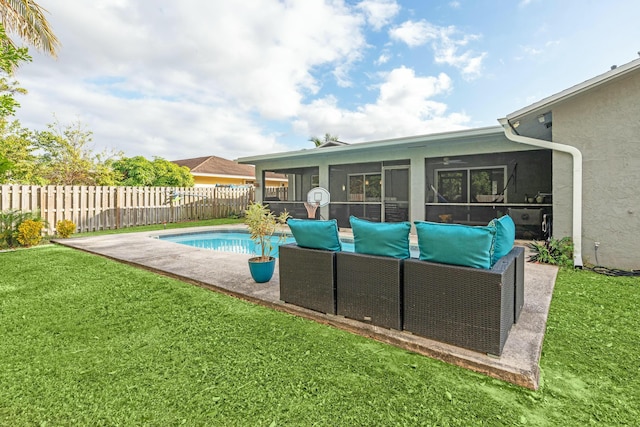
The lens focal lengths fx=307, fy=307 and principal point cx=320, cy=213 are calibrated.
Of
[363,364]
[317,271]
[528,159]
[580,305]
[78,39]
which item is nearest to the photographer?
[363,364]

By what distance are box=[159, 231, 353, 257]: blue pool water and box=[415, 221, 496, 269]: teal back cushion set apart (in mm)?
5836

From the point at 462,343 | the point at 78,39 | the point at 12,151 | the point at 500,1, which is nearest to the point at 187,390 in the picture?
the point at 462,343

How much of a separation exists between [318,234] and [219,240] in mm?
7547

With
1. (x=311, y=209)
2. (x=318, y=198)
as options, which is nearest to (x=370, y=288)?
(x=318, y=198)

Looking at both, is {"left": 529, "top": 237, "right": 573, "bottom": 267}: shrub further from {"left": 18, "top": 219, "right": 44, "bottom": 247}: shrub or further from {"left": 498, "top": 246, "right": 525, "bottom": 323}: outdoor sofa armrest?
{"left": 18, "top": 219, "right": 44, "bottom": 247}: shrub

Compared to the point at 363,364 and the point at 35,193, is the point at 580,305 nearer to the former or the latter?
the point at 363,364

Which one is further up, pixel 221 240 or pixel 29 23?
pixel 29 23

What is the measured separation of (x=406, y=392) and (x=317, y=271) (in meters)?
1.45

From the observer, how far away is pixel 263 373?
223cm

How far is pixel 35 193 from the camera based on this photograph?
32.6 ft

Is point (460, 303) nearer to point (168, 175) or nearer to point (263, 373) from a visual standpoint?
point (263, 373)

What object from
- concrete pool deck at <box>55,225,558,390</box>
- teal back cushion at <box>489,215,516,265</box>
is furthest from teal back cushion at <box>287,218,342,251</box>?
teal back cushion at <box>489,215,516,265</box>

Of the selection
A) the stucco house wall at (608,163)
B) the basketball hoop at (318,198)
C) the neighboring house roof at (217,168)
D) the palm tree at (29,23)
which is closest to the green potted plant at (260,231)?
the stucco house wall at (608,163)

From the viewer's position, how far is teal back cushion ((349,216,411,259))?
110 inches
